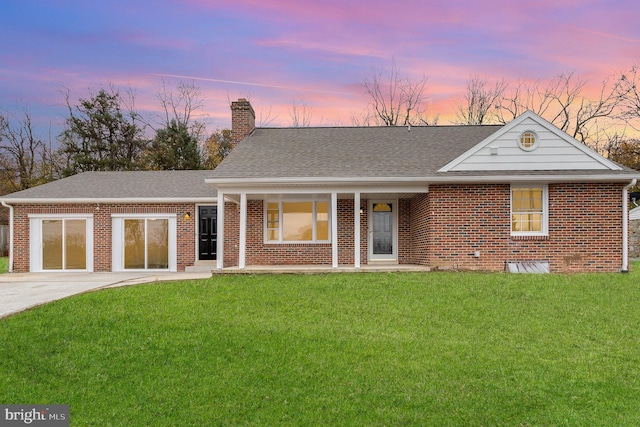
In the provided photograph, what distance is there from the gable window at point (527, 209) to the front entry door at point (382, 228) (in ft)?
12.2

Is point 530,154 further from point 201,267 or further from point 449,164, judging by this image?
point 201,267

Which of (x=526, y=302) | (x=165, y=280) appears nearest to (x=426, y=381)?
(x=526, y=302)

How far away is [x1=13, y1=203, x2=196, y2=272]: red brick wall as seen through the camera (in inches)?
669

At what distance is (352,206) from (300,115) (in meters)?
22.1

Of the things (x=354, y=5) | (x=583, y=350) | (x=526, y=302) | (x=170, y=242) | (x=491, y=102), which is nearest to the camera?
(x=583, y=350)

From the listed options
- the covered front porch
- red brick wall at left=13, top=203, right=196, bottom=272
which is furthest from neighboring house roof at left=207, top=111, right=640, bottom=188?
red brick wall at left=13, top=203, right=196, bottom=272

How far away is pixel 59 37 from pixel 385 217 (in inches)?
612

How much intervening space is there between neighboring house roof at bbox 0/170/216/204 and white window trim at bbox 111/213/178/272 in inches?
25.4

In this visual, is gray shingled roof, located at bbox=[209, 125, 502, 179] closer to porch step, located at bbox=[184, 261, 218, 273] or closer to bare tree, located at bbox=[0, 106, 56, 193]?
porch step, located at bbox=[184, 261, 218, 273]

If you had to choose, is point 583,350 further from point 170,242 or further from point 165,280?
point 170,242

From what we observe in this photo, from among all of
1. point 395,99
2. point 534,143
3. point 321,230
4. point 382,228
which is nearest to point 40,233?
point 321,230

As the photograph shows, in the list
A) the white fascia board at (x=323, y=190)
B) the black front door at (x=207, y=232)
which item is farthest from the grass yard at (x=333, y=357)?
the black front door at (x=207, y=232)

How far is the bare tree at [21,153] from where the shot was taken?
3738 cm

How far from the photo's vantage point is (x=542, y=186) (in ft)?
45.4
